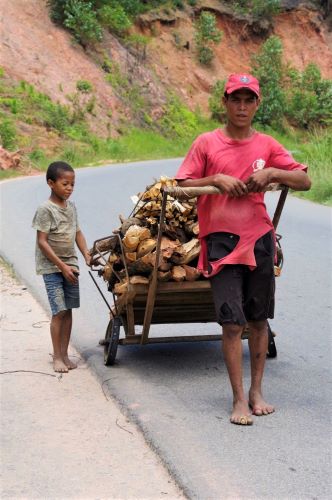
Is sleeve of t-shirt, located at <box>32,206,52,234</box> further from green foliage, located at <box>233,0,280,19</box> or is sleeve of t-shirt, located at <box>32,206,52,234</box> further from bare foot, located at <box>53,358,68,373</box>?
green foliage, located at <box>233,0,280,19</box>

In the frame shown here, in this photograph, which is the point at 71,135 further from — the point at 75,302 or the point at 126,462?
the point at 126,462

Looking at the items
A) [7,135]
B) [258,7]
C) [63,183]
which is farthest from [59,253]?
[258,7]

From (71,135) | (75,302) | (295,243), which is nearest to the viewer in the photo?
(75,302)

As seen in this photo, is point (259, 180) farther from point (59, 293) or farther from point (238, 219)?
point (59, 293)

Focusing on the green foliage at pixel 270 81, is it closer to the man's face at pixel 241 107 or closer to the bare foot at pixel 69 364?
the bare foot at pixel 69 364

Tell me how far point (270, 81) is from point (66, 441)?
4588 centimetres

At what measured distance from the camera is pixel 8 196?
1716 centimetres

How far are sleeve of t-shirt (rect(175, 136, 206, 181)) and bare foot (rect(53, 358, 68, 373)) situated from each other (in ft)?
5.91

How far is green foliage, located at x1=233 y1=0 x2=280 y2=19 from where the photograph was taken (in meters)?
53.4

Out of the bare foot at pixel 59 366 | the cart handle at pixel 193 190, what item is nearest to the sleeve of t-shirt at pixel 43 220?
the bare foot at pixel 59 366

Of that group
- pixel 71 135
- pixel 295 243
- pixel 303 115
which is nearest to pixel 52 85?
pixel 71 135

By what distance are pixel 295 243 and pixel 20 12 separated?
31.3 meters

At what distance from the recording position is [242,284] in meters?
4.64

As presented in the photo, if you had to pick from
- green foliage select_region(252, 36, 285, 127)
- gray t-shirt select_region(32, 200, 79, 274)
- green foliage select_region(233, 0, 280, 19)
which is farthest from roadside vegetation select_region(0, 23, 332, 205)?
gray t-shirt select_region(32, 200, 79, 274)
